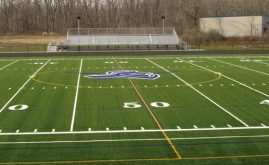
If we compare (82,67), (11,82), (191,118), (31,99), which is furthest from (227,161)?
(82,67)

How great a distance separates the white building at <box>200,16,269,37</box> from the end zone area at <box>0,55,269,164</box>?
156ft

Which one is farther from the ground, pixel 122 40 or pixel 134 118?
pixel 122 40

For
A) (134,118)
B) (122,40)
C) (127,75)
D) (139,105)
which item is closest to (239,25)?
(122,40)

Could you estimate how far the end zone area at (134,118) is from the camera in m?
11.8

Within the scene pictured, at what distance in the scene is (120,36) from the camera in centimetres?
5784

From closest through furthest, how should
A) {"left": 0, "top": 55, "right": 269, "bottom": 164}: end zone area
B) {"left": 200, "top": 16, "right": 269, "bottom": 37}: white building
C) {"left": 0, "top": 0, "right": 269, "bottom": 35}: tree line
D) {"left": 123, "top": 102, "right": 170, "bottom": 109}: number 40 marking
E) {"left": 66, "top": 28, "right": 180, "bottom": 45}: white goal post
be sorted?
1. {"left": 0, "top": 55, "right": 269, "bottom": 164}: end zone area
2. {"left": 123, "top": 102, "right": 170, "bottom": 109}: number 40 marking
3. {"left": 66, "top": 28, "right": 180, "bottom": 45}: white goal post
4. {"left": 200, "top": 16, "right": 269, "bottom": 37}: white building
5. {"left": 0, "top": 0, "right": 269, "bottom": 35}: tree line

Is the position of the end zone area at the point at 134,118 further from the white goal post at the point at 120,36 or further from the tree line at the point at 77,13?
the tree line at the point at 77,13

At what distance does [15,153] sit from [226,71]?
20.9 metres

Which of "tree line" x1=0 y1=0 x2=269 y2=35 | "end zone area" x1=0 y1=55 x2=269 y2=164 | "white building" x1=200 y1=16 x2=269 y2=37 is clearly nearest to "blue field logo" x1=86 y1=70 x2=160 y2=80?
"end zone area" x1=0 y1=55 x2=269 y2=164

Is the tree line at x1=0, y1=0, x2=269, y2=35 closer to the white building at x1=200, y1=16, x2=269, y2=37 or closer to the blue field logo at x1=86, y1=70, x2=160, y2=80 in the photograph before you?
the white building at x1=200, y1=16, x2=269, y2=37

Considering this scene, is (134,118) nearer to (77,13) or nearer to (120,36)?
(120,36)

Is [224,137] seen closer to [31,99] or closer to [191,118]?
[191,118]

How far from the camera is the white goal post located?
56.0 meters

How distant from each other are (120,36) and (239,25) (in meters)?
26.5
